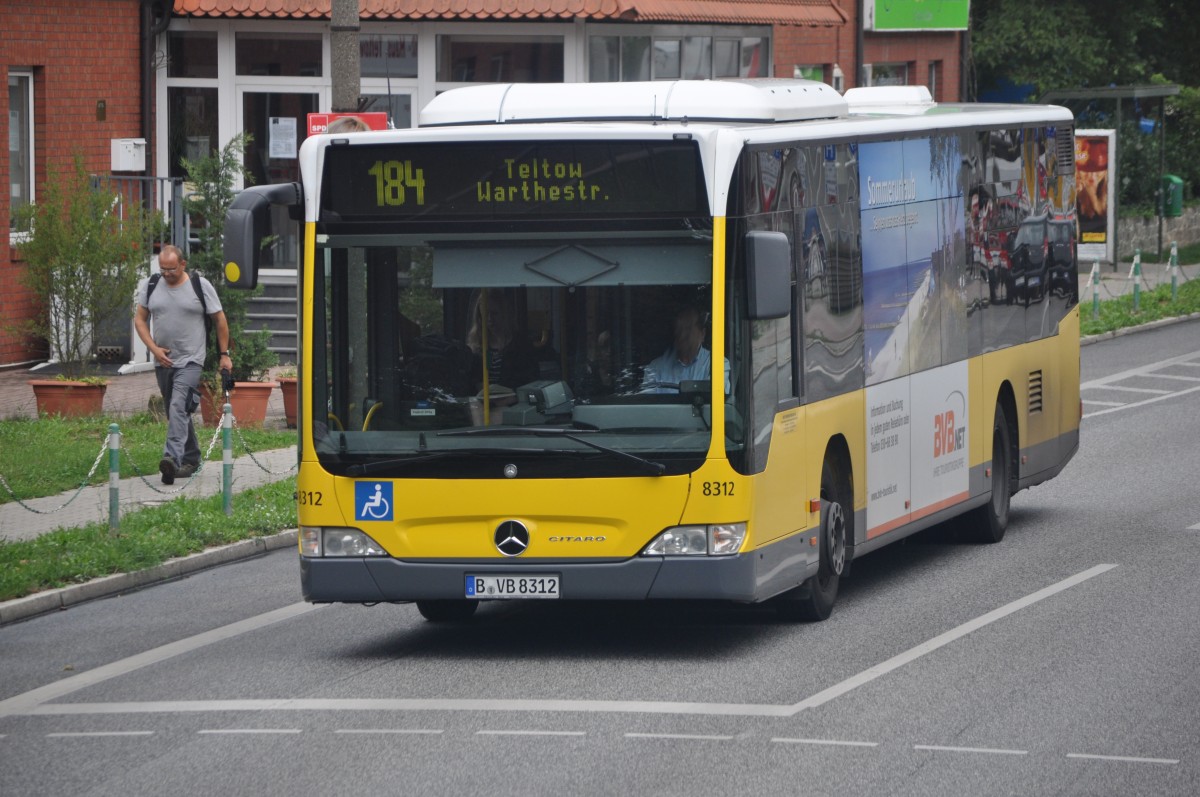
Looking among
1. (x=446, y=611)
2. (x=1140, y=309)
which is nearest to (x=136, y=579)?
(x=446, y=611)

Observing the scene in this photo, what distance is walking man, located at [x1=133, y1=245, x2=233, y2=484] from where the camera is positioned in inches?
666

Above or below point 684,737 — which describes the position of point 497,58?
above

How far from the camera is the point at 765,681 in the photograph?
31.7 ft

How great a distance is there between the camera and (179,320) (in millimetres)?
17125

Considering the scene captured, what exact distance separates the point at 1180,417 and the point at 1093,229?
15503mm

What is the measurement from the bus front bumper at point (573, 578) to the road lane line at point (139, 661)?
3.11ft

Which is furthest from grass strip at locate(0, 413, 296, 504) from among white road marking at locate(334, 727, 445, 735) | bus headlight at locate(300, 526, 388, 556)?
white road marking at locate(334, 727, 445, 735)

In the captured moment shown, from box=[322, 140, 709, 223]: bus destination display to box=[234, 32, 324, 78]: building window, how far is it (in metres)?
20.0

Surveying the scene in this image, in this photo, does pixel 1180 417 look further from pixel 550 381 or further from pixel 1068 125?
pixel 550 381

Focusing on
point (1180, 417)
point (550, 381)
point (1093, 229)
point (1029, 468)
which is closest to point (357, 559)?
point (550, 381)

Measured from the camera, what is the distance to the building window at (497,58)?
30281mm

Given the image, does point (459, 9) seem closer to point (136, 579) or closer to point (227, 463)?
point (227, 463)

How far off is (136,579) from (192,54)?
17.3 metres

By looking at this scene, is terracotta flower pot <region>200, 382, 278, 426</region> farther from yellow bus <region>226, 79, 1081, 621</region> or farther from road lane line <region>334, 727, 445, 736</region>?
road lane line <region>334, 727, 445, 736</region>
